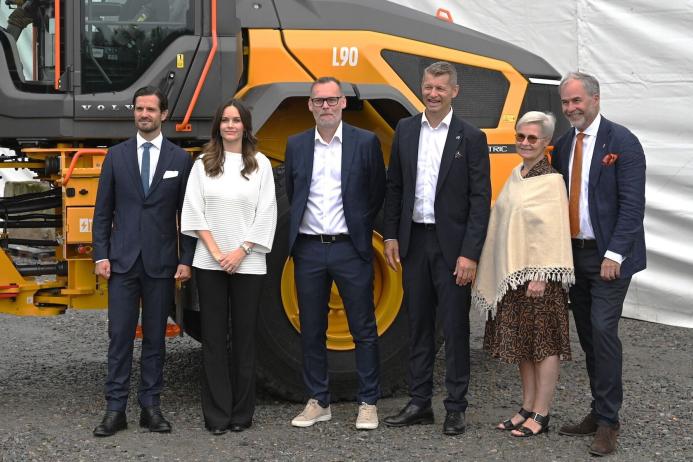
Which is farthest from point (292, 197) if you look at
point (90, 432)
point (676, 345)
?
point (676, 345)

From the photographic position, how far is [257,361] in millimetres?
6078

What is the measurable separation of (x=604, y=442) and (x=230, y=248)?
1997 mm

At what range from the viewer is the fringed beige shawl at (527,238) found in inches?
207

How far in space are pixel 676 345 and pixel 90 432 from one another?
15.9 feet

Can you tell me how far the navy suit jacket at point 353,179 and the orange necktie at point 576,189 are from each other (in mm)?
964

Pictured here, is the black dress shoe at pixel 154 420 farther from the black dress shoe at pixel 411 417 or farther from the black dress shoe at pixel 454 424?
the black dress shoe at pixel 454 424

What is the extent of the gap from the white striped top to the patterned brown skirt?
1218 millimetres

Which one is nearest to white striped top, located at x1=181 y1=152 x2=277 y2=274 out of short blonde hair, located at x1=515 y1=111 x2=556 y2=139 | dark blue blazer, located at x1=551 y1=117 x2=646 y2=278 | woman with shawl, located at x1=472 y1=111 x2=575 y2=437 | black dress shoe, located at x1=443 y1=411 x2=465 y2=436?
woman with shawl, located at x1=472 y1=111 x2=575 y2=437

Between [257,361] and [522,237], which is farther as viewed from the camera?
[257,361]

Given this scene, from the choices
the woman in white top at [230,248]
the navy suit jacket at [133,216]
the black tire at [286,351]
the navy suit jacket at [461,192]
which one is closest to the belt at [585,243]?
the navy suit jacket at [461,192]

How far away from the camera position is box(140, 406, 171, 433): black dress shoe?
555 centimetres

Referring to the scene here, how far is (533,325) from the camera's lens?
5.40m

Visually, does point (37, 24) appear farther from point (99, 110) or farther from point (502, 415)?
point (502, 415)

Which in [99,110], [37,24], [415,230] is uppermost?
[37,24]
